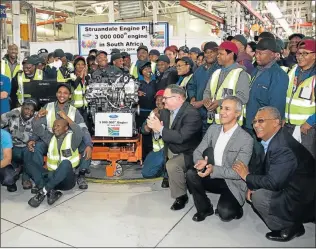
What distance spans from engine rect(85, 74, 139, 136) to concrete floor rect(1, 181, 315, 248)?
3.63 ft

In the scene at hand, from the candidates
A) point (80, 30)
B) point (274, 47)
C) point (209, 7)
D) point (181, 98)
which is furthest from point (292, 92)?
point (209, 7)

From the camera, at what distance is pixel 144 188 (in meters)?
4.23

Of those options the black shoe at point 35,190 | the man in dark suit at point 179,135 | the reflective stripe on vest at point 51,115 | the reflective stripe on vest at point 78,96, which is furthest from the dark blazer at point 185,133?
the reflective stripe on vest at point 78,96

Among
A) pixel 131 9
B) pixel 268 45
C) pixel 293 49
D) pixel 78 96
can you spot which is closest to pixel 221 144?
pixel 268 45

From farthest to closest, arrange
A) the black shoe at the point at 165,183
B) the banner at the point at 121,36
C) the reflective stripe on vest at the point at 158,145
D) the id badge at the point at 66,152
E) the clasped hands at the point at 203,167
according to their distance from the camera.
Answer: the banner at the point at 121,36 → the reflective stripe on vest at the point at 158,145 → the black shoe at the point at 165,183 → the id badge at the point at 66,152 → the clasped hands at the point at 203,167

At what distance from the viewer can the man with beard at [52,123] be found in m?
4.22

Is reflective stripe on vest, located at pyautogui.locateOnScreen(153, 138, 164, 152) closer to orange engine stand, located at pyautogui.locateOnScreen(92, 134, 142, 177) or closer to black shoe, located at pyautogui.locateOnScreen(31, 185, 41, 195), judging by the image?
orange engine stand, located at pyautogui.locateOnScreen(92, 134, 142, 177)

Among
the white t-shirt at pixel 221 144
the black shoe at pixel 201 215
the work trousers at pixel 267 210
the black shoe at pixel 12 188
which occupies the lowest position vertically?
the black shoe at pixel 201 215

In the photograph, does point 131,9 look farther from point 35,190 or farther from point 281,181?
point 281,181

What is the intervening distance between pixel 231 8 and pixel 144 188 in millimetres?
9161

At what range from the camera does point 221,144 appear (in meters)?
3.33

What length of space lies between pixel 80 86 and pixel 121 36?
106 inches

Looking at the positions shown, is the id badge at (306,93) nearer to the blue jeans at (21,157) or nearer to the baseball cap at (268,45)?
the baseball cap at (268,45)

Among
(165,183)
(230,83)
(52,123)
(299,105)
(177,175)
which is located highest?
(230,83)
